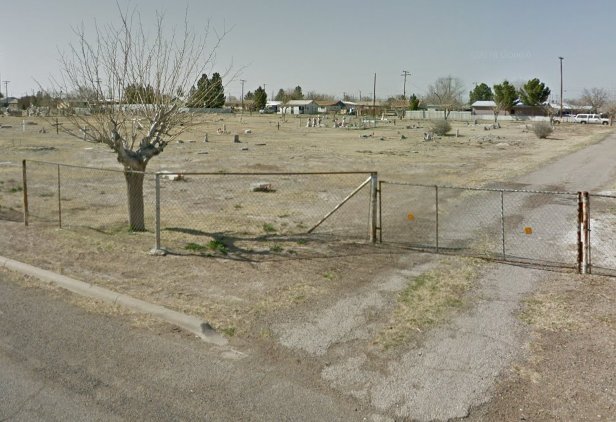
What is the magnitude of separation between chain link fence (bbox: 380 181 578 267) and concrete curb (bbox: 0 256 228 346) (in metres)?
4.74

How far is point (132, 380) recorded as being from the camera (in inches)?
166

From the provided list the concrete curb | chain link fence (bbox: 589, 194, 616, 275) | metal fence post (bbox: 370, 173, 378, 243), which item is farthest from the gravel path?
metal fence post (bbox: 370, 173, 378, 243)

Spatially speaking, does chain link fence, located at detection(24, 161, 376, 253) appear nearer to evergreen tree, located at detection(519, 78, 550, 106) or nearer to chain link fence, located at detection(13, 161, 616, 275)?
chain link fence, located at detection(13, 161, 616, 275)

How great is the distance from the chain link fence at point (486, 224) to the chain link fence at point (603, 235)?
0.34m

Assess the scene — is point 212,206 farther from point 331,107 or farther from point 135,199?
point 331,107

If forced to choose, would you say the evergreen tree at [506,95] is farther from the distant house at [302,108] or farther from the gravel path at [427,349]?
the gravel path at [427,349]

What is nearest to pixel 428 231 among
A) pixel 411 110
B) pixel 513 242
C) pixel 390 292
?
pixel 513 242

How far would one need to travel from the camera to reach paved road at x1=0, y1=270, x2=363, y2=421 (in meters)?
3.77

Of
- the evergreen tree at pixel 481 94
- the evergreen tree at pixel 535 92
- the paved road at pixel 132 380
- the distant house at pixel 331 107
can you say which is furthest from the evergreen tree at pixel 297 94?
the paved road at pixel 132 380

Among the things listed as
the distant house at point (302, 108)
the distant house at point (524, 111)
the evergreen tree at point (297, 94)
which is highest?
the evergreen tree at point (297, 94)

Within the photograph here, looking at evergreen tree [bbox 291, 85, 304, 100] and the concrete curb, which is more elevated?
evergreen tree [bbox 291, 85, 304, 100]

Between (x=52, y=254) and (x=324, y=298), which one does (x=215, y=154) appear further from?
(x=324, y=298)

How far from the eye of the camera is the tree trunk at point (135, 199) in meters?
9.16

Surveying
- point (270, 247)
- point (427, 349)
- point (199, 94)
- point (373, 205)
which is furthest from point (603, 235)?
point (199, 94)
